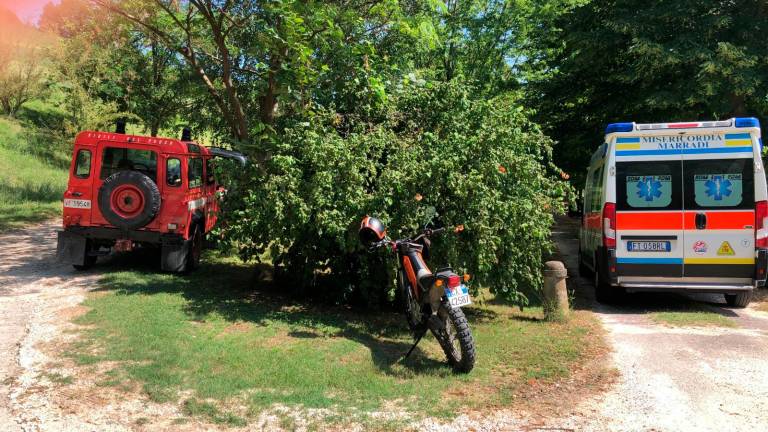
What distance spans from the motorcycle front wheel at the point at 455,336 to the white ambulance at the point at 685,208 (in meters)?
4.22

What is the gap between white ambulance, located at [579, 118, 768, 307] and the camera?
859cm

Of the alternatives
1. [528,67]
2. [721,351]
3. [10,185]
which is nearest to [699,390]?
[721,351]

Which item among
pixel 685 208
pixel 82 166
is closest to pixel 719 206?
pixel 685 208

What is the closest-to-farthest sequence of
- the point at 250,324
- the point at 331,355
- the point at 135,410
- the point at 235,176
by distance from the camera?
1. the point at 135,410
2. the point at 331,355
3. the point at 250,324
4. the point at 235,176

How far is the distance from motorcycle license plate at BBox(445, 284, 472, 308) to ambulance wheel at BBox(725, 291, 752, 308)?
595 cm

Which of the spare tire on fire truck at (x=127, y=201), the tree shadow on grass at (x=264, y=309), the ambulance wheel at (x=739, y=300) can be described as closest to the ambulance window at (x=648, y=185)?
the ambulance wheel at (x=739, y=300)

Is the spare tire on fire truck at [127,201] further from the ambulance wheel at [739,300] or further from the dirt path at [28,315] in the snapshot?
the ambulance wheel at [739,300]

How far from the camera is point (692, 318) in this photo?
8.34 meters

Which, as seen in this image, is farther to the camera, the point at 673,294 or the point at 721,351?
the point at 673,294

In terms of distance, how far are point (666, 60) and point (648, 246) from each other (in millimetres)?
3665

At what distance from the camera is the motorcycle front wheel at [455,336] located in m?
5.57

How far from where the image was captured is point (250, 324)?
7.14 metres

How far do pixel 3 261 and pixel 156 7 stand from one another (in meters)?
5.54

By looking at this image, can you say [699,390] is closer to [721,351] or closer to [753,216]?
[721,351]
